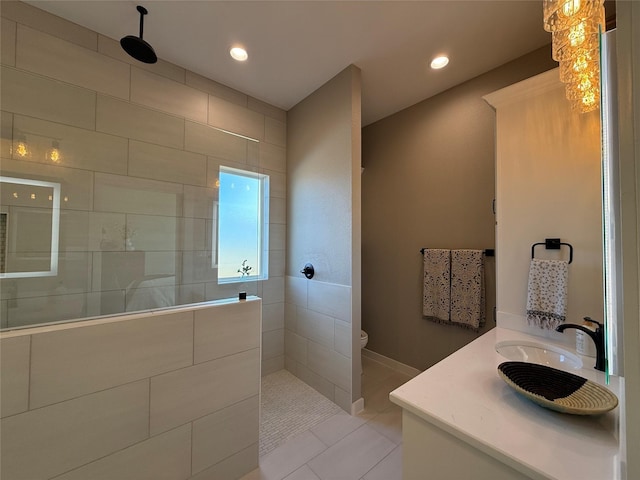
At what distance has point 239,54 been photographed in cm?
191

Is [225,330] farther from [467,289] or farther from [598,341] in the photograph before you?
[467,289]

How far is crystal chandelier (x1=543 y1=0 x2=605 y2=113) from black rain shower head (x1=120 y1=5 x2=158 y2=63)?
2.15 metres

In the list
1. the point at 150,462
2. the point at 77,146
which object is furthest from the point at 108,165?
the point at 150,462

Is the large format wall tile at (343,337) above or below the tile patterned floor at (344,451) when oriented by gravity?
above

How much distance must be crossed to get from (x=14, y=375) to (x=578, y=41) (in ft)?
8.29

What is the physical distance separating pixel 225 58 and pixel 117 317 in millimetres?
2016

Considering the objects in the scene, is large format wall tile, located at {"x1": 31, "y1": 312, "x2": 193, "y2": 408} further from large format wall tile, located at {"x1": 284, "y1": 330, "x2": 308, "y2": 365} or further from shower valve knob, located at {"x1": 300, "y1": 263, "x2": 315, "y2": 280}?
large format wall tile, located at {"x1": 284, "y1": 330, "x2": 308, "y2": 365}

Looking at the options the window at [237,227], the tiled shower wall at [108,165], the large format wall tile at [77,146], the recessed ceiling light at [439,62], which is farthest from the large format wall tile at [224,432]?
the recessed ceiling light at [439,62]

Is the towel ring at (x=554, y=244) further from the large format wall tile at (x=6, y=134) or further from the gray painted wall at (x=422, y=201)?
the large format wall tile at (x=6, y=134)

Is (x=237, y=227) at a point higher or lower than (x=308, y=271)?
higher

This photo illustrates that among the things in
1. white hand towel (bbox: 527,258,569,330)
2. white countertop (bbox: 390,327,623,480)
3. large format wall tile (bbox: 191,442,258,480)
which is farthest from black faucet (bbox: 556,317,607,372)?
large format wall tile (bbox: 191,442,258,480)

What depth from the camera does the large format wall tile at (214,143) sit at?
1675mm

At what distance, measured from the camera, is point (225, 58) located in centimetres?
196

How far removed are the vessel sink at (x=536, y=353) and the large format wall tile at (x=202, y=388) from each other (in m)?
1.35
